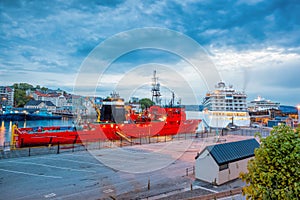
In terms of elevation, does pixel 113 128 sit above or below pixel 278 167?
below

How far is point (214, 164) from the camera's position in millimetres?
9172

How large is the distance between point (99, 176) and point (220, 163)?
5983 mm

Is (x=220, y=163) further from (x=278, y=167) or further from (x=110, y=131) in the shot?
(x=110, y=131)

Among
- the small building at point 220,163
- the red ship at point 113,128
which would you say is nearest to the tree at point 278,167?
the small building at point 220,163

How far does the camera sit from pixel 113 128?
A: 2533cm

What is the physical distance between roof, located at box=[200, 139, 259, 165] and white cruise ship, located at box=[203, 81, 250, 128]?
37.1 metres

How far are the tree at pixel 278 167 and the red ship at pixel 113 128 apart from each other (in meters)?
17.0

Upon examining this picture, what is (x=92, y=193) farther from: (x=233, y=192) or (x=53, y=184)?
(x=233, y=192)

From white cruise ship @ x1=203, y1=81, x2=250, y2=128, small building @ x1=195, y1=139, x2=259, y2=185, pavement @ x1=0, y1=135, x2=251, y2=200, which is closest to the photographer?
pavement @ x1=0, y1=135, x2=251, y2=200

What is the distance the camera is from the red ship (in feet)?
67.2

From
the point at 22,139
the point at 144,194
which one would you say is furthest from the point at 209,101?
the point at 144,194

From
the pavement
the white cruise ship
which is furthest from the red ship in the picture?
the white cruise ship

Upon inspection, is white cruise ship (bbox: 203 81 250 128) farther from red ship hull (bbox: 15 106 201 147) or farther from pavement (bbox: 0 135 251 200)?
pavement (bbox: 0 135 251 200)

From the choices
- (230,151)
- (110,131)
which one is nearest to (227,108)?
(110,131)
